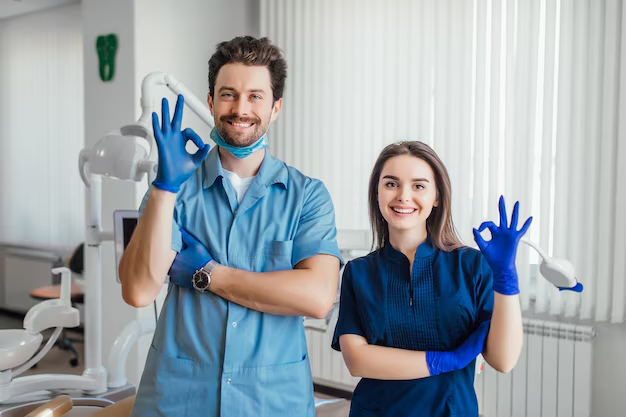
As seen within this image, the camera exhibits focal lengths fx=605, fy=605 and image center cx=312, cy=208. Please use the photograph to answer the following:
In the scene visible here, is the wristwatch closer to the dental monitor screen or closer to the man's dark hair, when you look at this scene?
the man's dark hair

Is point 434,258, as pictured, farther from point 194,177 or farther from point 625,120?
point 625,120

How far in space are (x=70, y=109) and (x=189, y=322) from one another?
15.2 feet

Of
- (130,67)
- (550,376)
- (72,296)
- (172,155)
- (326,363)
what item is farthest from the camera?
(72,296)

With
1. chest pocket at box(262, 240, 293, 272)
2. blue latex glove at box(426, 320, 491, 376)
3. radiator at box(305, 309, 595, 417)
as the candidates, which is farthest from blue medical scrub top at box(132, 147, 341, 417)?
radiator at box(305, 309, 595, 417)

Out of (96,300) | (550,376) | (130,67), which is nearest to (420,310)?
(96,300)

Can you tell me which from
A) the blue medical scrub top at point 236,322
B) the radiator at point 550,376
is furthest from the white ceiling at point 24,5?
the blue medical scrub top at point 236,322

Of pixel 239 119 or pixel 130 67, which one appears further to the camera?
pixel 130 67

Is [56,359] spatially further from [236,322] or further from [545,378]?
[236,322]

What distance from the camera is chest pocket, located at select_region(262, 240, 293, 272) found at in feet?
4.19

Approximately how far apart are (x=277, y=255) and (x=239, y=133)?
0.27 metres

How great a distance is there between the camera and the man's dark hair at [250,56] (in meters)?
1.26

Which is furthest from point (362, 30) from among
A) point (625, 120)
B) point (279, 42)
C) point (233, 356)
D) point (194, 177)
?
point (233, 356)

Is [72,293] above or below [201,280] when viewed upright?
below

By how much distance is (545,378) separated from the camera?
120 inches
